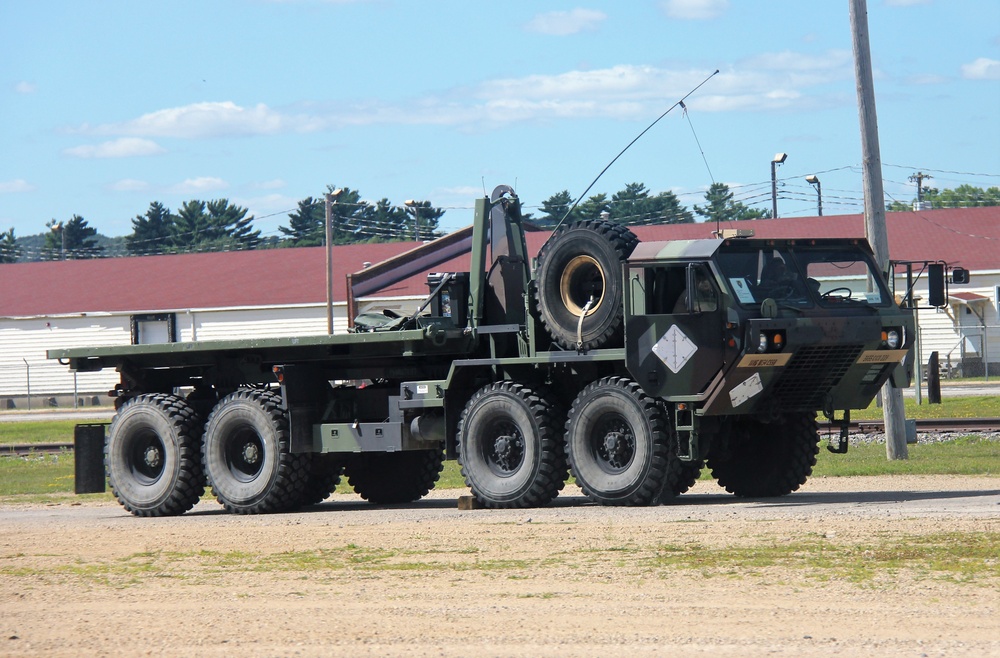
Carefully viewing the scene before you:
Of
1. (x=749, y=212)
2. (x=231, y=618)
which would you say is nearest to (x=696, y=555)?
(x=231, y=618)

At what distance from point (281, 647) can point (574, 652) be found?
160 centimetres

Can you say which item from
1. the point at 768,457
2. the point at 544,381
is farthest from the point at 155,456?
the point at 768,457

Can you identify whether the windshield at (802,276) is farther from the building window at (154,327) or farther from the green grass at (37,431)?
the building window at (154,327)

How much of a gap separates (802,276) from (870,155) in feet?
20.2

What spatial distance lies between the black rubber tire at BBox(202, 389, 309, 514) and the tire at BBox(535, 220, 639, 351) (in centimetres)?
363

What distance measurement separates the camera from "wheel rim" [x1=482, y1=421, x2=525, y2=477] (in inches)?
616

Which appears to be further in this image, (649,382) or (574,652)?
(649,382)

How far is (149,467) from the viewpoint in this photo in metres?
18.3

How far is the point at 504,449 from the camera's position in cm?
1566

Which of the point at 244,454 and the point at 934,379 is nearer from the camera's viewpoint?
the point at 244,454

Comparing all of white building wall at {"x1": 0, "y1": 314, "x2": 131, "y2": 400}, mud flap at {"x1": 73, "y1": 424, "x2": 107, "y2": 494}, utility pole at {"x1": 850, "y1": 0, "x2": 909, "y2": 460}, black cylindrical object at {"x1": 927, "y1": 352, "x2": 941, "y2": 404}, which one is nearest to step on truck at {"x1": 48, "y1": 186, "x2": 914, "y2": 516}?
mud flap at {"x1": 73, "y1": 424, "x2": 107, "y2": 494}

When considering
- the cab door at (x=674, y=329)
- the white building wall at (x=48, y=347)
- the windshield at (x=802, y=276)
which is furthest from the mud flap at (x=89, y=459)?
the white building wall at (x=48, y=347)

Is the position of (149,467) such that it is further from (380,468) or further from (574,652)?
(574,652)

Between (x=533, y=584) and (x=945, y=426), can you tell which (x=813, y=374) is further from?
(x=945, y=426)
